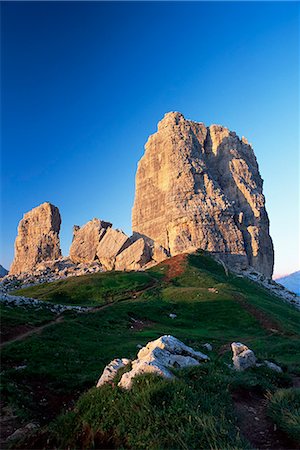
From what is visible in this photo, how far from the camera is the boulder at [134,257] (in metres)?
77.1

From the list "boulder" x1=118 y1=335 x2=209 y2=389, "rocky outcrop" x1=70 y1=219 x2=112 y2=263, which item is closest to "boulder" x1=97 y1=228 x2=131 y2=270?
"rocky outcrop" x1=70 y1=219 x2=112 y2=263

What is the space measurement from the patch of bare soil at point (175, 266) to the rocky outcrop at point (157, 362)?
41.7 meters

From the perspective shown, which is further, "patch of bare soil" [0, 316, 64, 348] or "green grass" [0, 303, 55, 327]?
"green grass" [0, 303, 55, 327]

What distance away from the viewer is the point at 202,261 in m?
70.0

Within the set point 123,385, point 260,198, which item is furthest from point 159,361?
point 260,198

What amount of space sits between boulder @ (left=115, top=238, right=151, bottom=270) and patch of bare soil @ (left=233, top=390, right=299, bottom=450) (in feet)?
211

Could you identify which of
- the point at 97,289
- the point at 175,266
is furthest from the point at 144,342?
the point at 175,266

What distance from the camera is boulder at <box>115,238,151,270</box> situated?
77.1 metres

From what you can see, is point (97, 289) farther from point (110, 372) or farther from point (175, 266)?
point (110, 372)

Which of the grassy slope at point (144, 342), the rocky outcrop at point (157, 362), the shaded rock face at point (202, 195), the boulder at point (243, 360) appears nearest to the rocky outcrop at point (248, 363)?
the boulder at point (243, 360)

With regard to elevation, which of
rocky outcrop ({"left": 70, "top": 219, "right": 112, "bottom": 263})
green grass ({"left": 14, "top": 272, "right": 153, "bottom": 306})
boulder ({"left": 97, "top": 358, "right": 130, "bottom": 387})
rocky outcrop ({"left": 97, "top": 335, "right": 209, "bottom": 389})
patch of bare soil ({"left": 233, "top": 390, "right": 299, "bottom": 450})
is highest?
rocky outcrop ({"left": 70, "top": 219, "right": 112, "bottom": 263})

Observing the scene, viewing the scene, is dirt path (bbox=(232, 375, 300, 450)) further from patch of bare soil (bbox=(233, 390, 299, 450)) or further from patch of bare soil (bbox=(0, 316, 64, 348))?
patch of bare soil (bbox=(0, 316, 64, 348))

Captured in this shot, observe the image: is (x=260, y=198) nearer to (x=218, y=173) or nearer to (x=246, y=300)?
(x=218, y=173)

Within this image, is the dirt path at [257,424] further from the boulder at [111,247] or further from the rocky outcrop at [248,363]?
the boulder at [111,247]
